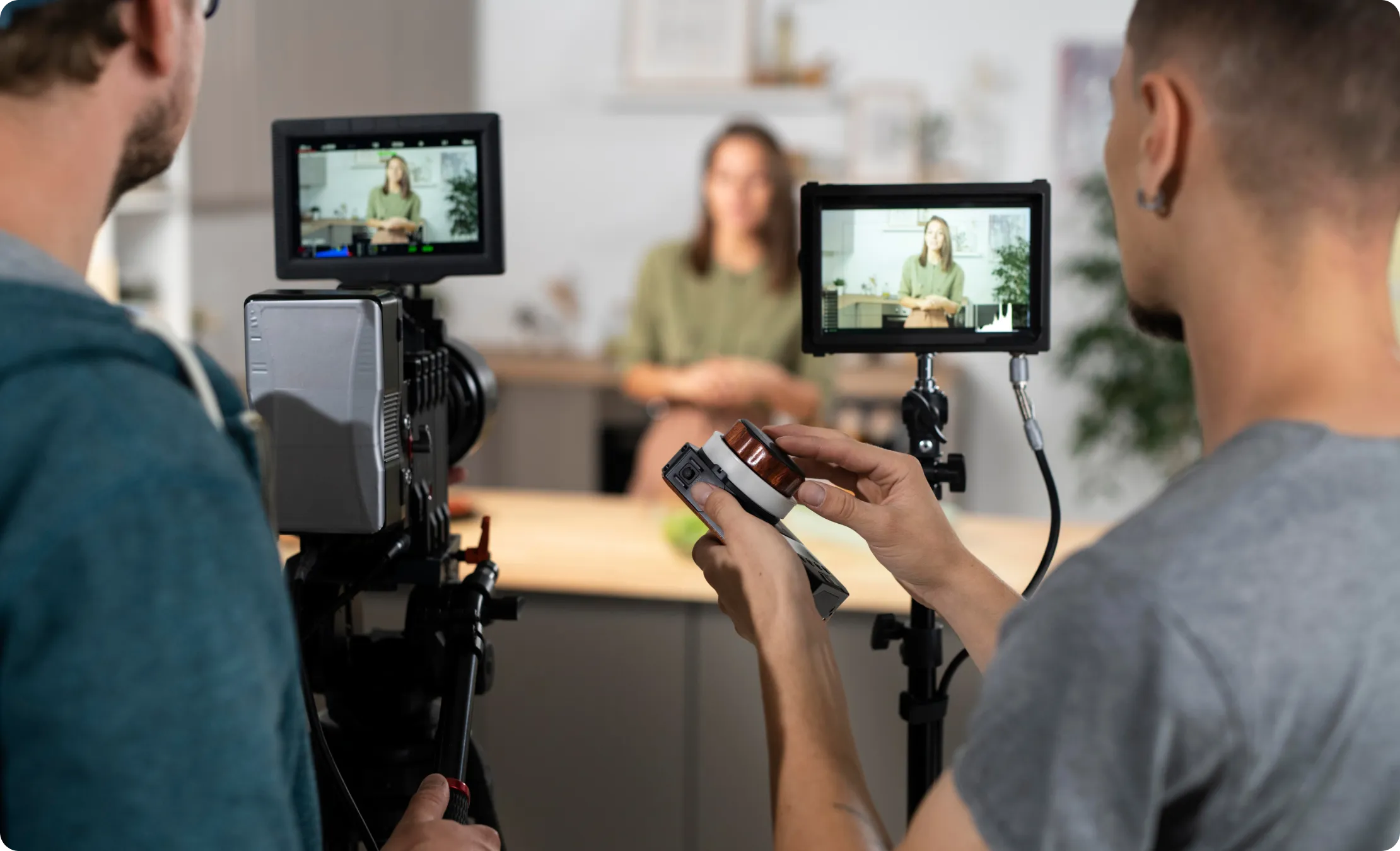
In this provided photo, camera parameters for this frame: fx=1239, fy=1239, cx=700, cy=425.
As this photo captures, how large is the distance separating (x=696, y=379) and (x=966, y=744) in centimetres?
214

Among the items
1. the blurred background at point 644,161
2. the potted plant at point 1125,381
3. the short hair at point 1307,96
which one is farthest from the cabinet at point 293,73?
the short hair at point 1307,96

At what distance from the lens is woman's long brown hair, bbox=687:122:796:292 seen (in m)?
3.12

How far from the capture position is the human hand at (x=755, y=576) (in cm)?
103

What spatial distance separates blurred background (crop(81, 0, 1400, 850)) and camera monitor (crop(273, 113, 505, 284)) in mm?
2658

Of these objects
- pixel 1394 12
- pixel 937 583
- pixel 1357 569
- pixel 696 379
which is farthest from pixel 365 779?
pixel 696 379

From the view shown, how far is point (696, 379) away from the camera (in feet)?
9.37

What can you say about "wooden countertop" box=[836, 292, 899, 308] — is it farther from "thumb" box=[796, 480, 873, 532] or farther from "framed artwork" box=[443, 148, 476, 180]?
"framed artwork" box=[443, 148, 476, 180]

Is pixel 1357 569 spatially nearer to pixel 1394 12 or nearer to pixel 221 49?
pixel 1394 12

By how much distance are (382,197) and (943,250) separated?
547 mm

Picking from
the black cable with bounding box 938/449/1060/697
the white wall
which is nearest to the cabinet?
the white wall

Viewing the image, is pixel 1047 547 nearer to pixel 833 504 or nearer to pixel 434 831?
pixel 833 504

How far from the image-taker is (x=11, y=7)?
657 millimetres

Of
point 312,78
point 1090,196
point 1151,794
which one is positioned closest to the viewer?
point 1151,794

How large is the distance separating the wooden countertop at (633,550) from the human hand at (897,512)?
2.00 feet
